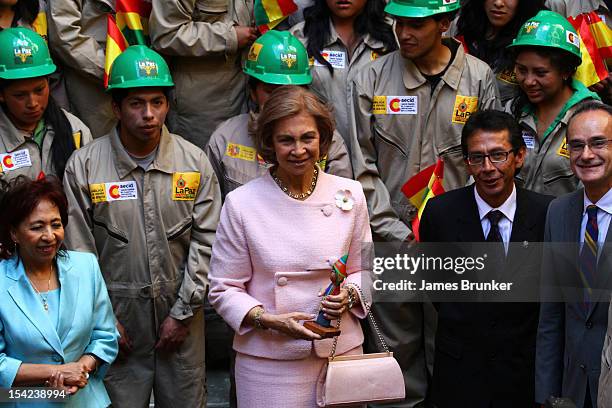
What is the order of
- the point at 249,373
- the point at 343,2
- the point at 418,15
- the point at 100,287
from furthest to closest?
the point at 343,2
the point at 418,15
the point at 100,287
the point at 249,373

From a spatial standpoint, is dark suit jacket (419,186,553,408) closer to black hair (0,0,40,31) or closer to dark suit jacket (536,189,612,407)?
dark suit jacket (536,189,612,407)

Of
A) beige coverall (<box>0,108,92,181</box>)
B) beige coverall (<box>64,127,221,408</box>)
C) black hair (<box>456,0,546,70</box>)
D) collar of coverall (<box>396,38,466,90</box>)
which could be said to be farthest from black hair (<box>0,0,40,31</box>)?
black hair (<box>456,0,546,70</box>)

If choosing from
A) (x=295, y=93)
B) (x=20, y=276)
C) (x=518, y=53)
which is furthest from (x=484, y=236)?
(x=20, y=276)

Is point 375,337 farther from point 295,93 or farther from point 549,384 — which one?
point 295,93

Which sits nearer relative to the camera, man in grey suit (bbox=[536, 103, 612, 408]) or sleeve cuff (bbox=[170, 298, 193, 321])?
man in grey suit (bbox=[536, 103, 612, 408])

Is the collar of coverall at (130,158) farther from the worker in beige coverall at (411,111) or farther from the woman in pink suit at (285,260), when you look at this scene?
the woman in pink suit at (285,260)

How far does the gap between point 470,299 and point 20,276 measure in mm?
2159

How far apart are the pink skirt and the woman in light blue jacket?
82 cm

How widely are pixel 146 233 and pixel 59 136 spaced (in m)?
0.89

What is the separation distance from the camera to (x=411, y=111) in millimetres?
6352

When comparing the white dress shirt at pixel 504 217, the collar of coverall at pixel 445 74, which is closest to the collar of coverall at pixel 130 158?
the collar of coverall at pixel 445 74

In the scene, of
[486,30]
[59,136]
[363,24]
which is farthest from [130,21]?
[486,30]

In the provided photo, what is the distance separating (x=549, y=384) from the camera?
4.79m

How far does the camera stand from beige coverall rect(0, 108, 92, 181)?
6020 millimetres
